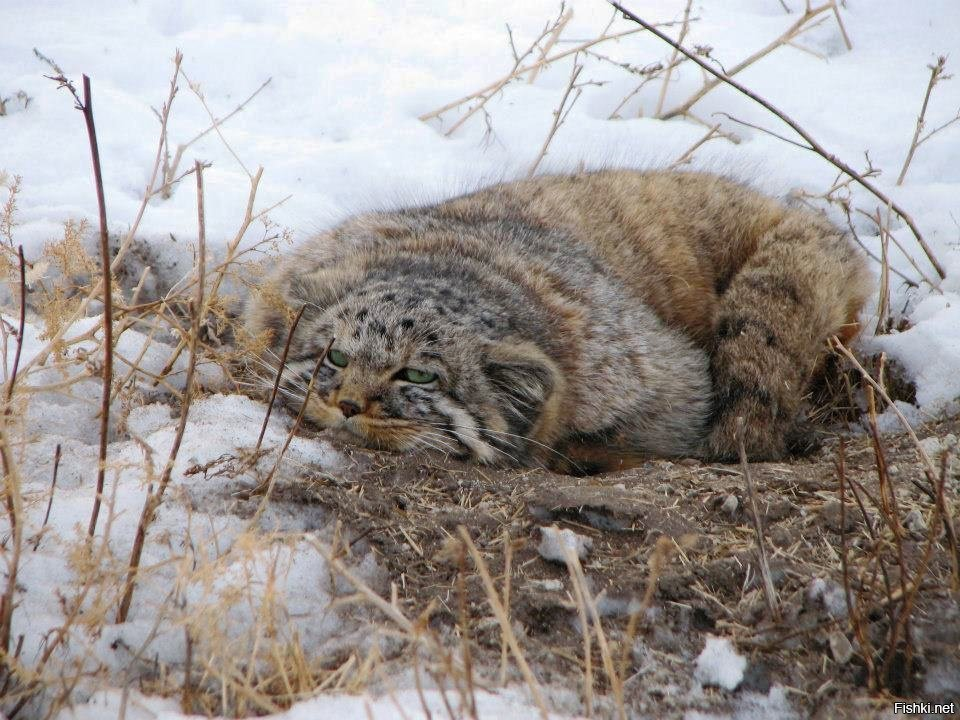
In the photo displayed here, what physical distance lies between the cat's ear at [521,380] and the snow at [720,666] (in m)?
1.68

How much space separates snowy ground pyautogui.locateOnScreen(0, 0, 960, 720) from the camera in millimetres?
3594

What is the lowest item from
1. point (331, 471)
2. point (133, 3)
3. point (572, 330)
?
point (331, 471)

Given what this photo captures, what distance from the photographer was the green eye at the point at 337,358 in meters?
3.79

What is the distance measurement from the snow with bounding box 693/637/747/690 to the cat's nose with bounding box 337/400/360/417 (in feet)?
5.99

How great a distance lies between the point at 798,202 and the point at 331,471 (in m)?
3.82

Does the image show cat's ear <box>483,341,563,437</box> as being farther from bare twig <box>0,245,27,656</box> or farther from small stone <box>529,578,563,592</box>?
bare twig <box>0,245,27,656</box>

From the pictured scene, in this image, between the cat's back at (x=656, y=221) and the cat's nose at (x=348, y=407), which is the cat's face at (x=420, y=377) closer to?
the cat's nose at (x=348, y=407)

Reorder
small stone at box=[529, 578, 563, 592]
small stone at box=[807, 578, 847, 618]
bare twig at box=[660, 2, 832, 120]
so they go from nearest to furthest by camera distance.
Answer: small stone at box=[807, 578, 847, 618] → small stone at box=[529, 578, 563, 592] → bare twig at box=[660, 2, 832, 120]

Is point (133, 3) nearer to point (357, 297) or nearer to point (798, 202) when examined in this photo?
point (357, 297)

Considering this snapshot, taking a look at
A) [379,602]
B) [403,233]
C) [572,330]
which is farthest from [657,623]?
[403,233]

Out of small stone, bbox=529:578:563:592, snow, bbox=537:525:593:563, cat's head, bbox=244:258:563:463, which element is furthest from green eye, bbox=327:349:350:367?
small stone, bbox=529:578:563:592

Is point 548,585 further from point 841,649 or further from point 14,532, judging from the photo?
point 14,532

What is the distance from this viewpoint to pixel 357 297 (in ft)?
12.9

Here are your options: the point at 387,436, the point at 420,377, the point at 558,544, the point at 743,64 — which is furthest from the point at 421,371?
the point at 743,64
